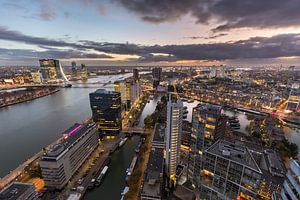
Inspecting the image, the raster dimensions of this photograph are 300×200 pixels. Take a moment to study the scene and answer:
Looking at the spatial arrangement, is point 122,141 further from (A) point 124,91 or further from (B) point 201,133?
(A) point 124,91

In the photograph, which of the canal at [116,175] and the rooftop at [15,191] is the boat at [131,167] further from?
the rooftop at [15,191]

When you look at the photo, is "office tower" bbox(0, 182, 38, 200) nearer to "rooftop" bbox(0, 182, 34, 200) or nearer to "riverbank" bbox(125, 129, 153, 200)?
"rooftop" bbox(0, 182, 34, 200)

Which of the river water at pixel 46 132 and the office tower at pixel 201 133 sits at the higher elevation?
the office tower at pixel 201 133

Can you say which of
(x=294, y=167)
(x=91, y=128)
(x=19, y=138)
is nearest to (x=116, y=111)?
(x=91, y=128)

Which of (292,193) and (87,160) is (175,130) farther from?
(87,160)

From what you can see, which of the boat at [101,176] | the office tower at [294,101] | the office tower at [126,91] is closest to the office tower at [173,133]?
the boat at [101,176]

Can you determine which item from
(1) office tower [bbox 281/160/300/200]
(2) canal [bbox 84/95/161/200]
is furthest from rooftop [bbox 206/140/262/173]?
(2) canal [bbox 84/95/161/200]

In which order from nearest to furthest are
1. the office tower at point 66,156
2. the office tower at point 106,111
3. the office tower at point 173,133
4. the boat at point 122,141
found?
1. the office tower at point 173,133
2. the office tower at point 66,156
3. the boat at point 122,141
4. the office tower at point 106,111
